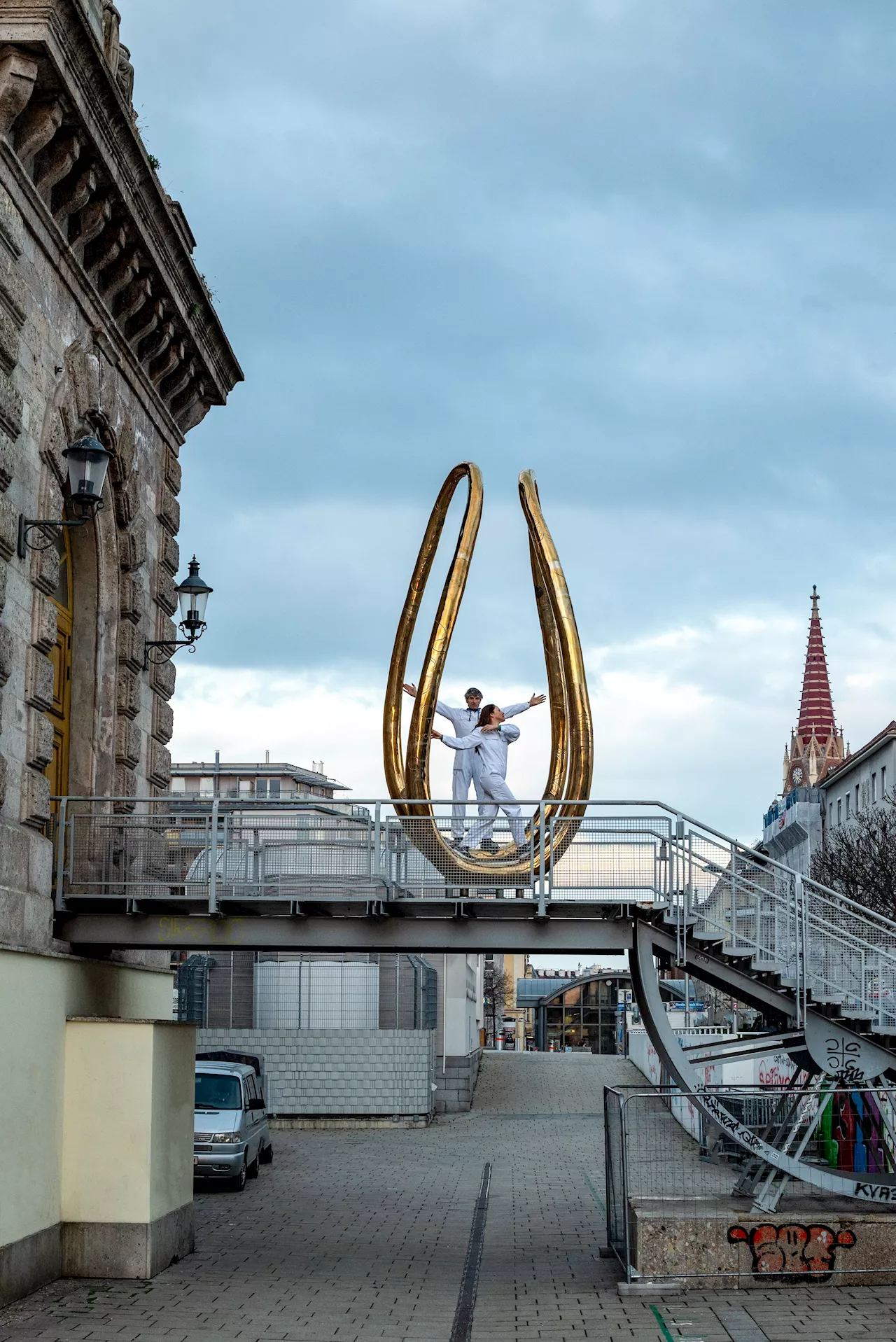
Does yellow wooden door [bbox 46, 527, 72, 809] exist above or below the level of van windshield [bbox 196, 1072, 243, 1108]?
above

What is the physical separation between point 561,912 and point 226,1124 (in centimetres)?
969

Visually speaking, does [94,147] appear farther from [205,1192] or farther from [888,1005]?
[205,1192]

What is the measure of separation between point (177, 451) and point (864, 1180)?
12165 mm

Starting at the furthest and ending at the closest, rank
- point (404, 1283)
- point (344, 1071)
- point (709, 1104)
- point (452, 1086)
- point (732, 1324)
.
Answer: point (452, 1086)
point (344, 1071)
point (709, 1104)
point (404, 1283)
point (732, 1324)

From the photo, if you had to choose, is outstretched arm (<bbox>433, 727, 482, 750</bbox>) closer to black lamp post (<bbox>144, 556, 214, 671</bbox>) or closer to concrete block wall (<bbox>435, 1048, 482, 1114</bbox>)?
black lamp post (<bbox>144, 556, 214, 671</bbox>)

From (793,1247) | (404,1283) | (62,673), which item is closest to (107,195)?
(62,673)

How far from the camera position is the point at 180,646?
19734 millimetres

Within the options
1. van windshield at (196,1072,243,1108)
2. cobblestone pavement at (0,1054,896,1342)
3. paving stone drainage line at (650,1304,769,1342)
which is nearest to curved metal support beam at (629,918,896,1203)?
cobblestone pavement at (0,1054,896,1342)

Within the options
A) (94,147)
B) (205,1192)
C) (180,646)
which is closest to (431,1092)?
(205,1192)

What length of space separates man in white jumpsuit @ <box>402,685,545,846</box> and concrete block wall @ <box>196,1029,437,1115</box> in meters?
17.8

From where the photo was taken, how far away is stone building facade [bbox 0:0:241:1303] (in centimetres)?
1436

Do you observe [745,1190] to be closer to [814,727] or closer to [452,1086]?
[452,1086]

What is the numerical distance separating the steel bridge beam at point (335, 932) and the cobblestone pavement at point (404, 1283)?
3.20 metres

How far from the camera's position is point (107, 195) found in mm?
16281
